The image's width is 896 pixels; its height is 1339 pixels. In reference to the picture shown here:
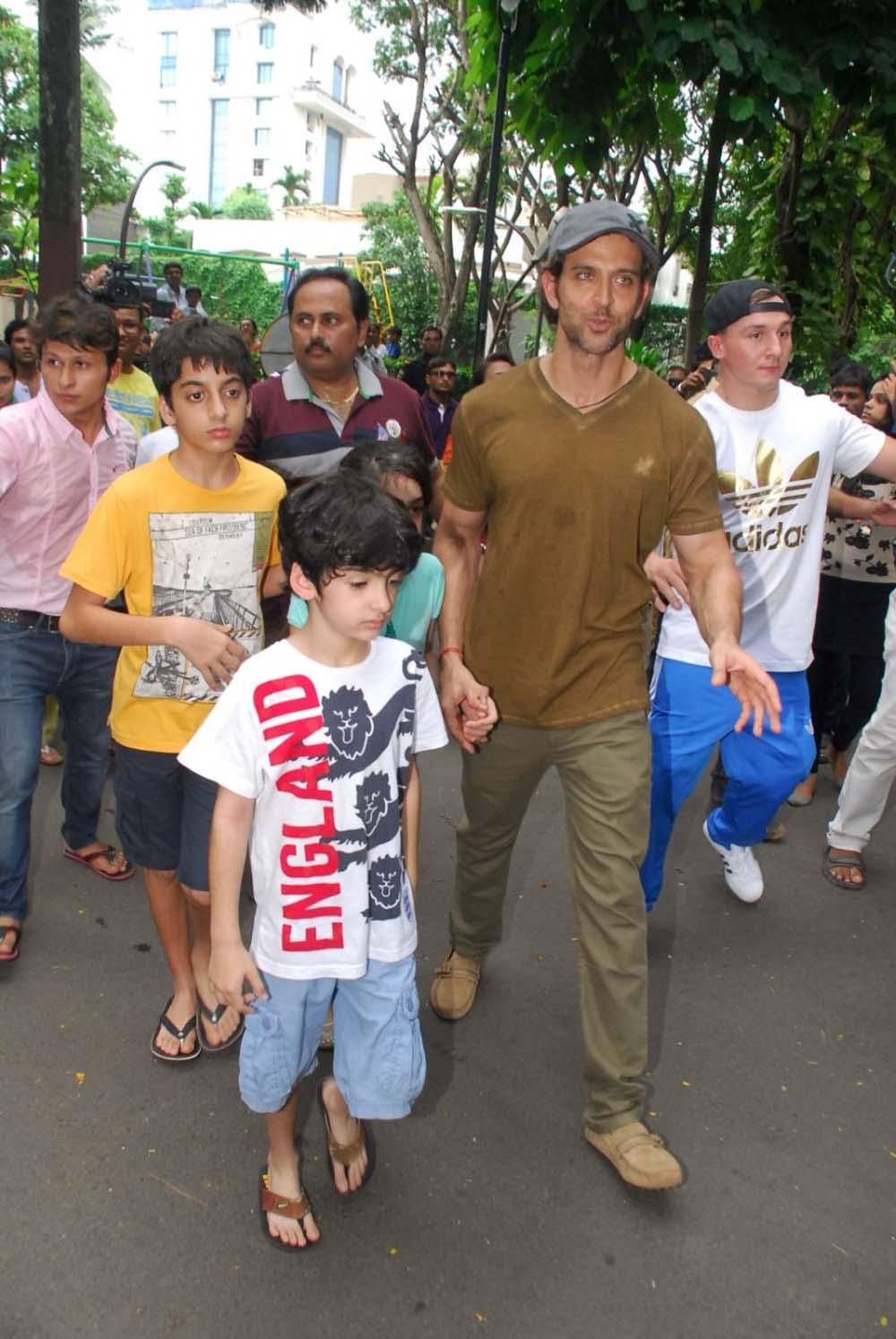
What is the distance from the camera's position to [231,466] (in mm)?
2836

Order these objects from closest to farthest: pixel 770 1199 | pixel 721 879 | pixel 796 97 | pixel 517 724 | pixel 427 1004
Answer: pixel 770 1199 → pixel 517 724 → pixel 427 1004 → pixel 721 879 → pixel 796 97

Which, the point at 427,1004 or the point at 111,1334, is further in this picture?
the point at 427,1004

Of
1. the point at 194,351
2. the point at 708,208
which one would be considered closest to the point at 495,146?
the point at 708,208

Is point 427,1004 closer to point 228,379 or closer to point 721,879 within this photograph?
point 721,879

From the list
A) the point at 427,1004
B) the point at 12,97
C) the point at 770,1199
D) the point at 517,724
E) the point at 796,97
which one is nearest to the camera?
the point at 770,1199

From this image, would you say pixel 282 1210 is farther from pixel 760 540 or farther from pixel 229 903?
pixel 760 540

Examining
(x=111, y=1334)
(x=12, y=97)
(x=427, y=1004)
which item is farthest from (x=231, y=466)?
(x=12, y=97)

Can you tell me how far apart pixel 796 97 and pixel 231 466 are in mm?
4501

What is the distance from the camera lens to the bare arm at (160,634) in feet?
8.00

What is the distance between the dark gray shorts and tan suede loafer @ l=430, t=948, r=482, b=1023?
2.76 ft

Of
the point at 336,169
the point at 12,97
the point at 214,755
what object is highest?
the point at 336,169

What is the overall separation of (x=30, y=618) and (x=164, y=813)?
0.96 meters

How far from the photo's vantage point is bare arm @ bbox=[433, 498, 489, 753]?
9.53 feet

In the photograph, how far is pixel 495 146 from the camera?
8922mm
